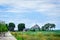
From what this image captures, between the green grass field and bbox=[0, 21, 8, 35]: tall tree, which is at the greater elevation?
bbox=[0, 21, 8, 35]: tall tree

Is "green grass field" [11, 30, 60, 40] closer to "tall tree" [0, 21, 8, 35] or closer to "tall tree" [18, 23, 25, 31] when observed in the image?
"tall tree" [18, 23, 25, 31]

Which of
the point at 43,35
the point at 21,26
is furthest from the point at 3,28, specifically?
the point at 43,35

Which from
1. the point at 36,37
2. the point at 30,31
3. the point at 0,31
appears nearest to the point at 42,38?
the point at 36,37

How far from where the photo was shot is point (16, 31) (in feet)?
30.4

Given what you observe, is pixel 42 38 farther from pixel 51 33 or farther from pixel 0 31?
pixel 0 31

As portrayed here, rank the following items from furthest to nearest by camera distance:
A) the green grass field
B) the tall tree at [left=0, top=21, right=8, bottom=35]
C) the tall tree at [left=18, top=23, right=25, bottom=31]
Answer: the tall tree at [left=0, top=21, right=8, bottom=35], the tall tree at [left=18, top=23, right=25, bottom=31], the green grass field

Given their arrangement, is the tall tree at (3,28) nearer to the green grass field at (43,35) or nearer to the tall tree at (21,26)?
the tall tree at (21,26)

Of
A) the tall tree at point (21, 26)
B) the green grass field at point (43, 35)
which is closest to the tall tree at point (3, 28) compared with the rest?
the tall tree at point (21, 26)

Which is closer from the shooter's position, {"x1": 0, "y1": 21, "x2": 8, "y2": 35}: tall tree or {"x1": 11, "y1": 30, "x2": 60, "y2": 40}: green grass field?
{"x1": 11, "y1": 30, "x2": 60, "y2": 40}: green grass field

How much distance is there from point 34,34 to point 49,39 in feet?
2.21

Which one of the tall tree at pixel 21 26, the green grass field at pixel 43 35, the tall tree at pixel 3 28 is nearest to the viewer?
the green grass field at pixel 43 35

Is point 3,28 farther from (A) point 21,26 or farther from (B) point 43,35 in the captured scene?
(B) point 43,35

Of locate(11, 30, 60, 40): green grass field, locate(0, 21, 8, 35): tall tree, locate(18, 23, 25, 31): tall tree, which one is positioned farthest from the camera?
locate(0, 21, 8, 35): tall tree

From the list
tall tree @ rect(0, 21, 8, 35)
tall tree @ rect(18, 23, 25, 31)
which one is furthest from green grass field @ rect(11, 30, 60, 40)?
tall tree @ rect(0, 21, 8, 35)
